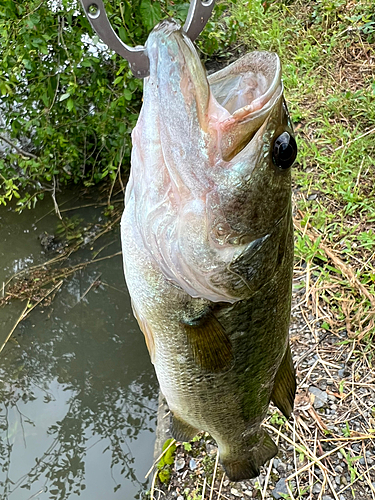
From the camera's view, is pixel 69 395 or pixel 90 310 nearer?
pixel 69 395

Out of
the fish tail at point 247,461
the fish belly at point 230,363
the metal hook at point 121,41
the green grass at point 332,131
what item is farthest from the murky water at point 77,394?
the metal hook at point 121,41

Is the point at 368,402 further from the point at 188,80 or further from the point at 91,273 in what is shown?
the point at 91,273

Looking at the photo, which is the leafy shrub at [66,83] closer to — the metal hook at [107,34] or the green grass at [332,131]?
the metal hook at [107,34]

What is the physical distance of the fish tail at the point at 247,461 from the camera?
1519mm

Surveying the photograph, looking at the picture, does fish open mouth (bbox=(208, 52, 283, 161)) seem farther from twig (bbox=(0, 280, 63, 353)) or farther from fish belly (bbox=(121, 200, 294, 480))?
twig (bbox=(0, 280, 63, 353))

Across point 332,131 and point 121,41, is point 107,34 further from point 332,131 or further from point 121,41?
point 332,131

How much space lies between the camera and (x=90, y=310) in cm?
336

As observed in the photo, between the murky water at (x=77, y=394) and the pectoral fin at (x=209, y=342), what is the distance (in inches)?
72.3

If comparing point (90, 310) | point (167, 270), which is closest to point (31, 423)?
point (90, 310)

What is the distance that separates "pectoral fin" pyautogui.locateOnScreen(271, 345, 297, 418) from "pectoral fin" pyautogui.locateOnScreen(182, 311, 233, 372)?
0.30 meters

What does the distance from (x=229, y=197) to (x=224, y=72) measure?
32 centimetres

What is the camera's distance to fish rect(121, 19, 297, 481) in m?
0.88

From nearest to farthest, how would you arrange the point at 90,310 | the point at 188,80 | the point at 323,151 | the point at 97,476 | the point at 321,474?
Answer: the point at 188,80 → the point at 321,474 → the point at 97,476 → the point at 90,310 → the point at 323,151

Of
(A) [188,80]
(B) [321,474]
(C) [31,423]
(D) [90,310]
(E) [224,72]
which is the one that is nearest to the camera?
(A) [188,80]
